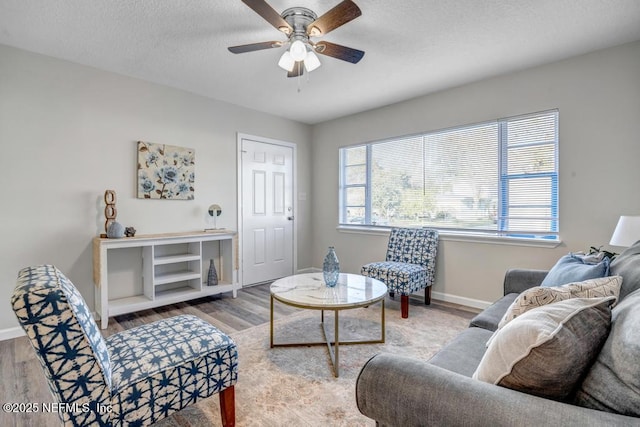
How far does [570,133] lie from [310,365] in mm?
3057

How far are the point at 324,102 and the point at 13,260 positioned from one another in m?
3.58

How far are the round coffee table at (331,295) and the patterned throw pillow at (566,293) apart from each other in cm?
106

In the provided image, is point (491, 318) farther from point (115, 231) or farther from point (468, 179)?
point (115, 231)

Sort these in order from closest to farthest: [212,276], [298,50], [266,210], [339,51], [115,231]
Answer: [298,50] < [339,51] < [115,231] < [212,276] < [266,210]

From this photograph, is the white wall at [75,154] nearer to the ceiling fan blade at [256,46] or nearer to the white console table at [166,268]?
the white console table at [166,268]

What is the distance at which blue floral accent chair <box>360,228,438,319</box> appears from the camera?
3125 mm

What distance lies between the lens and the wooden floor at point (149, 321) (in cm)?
184

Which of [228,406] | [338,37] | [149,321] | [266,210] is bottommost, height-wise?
[149,321]

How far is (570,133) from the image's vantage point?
2.85 meters

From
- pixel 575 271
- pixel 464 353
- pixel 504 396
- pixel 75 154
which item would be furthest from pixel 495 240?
pixel 75 154

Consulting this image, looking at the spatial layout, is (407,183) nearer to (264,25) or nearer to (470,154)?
(470,154)

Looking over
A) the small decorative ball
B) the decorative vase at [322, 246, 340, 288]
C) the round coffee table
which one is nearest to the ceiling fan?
the decorative vase at [322, 246, 340, 288]

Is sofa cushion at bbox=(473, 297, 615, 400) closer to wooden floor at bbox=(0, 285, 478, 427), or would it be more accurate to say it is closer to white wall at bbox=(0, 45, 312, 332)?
wooden floor at bbox=(0, 285, 478, 427)

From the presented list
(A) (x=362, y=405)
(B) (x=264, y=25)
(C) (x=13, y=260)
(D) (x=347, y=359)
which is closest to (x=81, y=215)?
(C) (x=13, y=260)
